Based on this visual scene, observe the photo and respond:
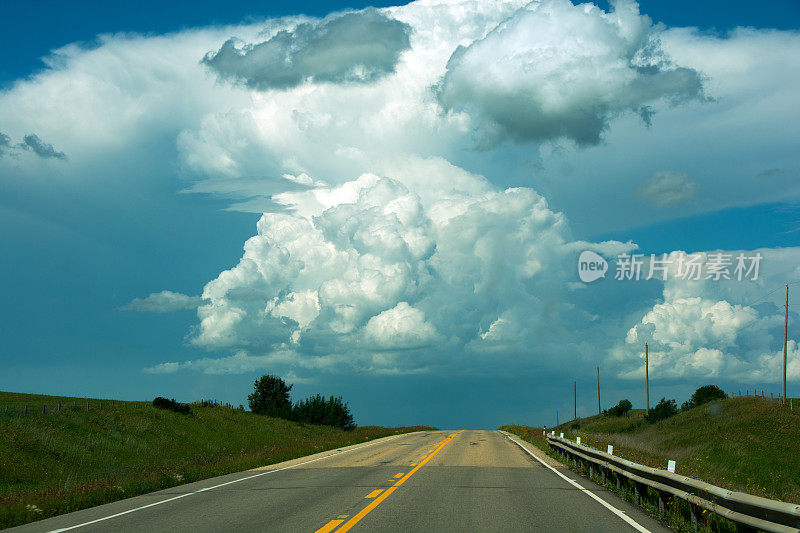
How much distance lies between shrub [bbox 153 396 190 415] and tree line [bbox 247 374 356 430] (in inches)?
Answer: 1177

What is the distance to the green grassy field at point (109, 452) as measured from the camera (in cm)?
1492

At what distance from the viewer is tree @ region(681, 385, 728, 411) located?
7631cm

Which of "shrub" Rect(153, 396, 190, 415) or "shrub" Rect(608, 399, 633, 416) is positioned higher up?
"shrub" Rect(153, 396, 190, 415)

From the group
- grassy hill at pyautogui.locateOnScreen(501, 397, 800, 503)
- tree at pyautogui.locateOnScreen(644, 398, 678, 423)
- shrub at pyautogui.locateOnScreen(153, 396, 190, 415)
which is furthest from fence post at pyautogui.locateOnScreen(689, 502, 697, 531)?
tree at pyautogui.locateOnScreen(644, 398, 678, 423)

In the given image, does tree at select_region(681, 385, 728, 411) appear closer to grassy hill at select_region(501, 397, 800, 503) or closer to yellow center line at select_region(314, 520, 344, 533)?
grassy hill at select_region(501, 397, 800, 503)

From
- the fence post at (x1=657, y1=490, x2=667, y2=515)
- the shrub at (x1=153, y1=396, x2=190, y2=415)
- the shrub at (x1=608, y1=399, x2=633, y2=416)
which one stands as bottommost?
the shrub at (x1=608, y1=399, x2=633, y2=416)

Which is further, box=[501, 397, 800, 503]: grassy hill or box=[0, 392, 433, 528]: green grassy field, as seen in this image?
box=[501, 397, 800, 503]: grassy hill

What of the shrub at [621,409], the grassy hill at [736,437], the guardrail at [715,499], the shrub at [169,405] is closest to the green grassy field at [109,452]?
the shrub at [169,405]

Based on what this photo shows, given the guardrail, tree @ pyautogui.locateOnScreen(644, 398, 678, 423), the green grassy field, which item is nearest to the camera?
the guardrail

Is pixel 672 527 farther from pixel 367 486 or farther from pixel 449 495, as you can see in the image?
pixel 367 486

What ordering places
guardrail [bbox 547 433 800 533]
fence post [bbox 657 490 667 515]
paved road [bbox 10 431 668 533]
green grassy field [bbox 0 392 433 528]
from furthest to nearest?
green grassy field [bbox 0 392 433 528]
fence post [bbox 657 490 667 515]
paved road [bbox 10 431 668 533]
guardrail [bbox 547 433 800 533]

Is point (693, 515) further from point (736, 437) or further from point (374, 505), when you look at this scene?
point (736, 437)

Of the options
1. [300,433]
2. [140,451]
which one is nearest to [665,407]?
[300,433]

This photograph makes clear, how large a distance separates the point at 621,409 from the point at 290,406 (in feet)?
158
